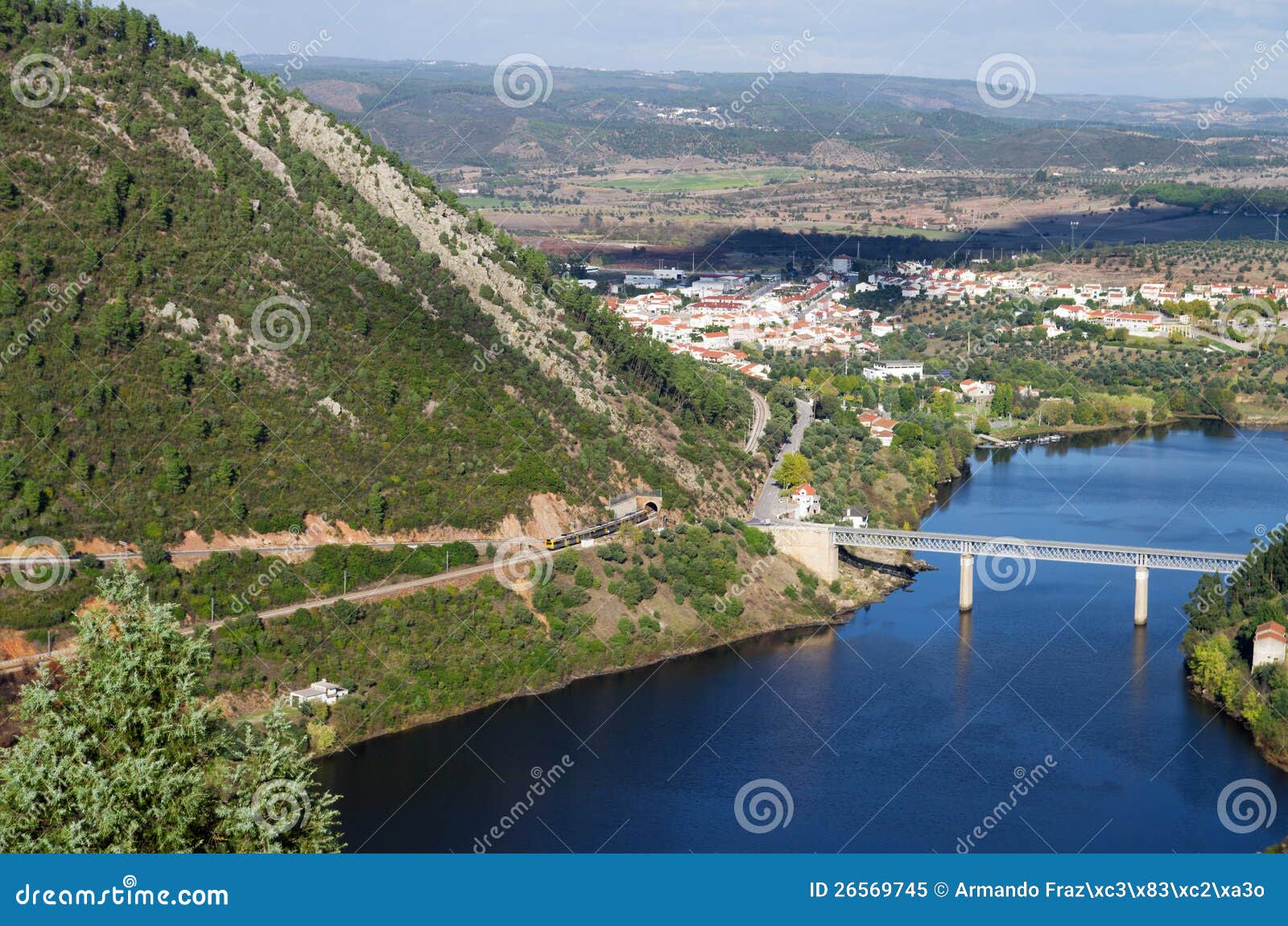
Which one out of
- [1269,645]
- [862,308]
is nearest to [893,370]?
[862,308]

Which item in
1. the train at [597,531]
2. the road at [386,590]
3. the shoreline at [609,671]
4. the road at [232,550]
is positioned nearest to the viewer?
the shoreline at [609,671]

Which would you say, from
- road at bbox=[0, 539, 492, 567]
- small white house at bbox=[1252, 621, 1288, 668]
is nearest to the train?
road at bbox=[0, 539, 492, 567]

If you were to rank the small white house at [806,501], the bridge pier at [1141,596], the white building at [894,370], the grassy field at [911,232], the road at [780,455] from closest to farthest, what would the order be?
1. the bridge pier at [1141,596]
2. the road at [780,455]
3. the small white house at [806,501]
4. the white building at [894,370]
5. the grassy field at [911,232]

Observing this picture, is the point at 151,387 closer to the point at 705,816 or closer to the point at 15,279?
the point at 15,279

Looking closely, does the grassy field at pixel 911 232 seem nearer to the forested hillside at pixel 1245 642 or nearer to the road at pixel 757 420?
the road at pixel 757 420

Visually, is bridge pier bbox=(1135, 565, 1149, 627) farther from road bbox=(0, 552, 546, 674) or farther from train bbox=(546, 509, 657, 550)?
road bbox=(0, 552, 546, 674)

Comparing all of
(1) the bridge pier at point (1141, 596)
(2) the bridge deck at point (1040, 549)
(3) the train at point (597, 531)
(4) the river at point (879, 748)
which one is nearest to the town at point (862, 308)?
(2) the bridge deck at point (1040, 549)

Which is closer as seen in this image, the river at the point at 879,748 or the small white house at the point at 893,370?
the river at the point at 879,748
